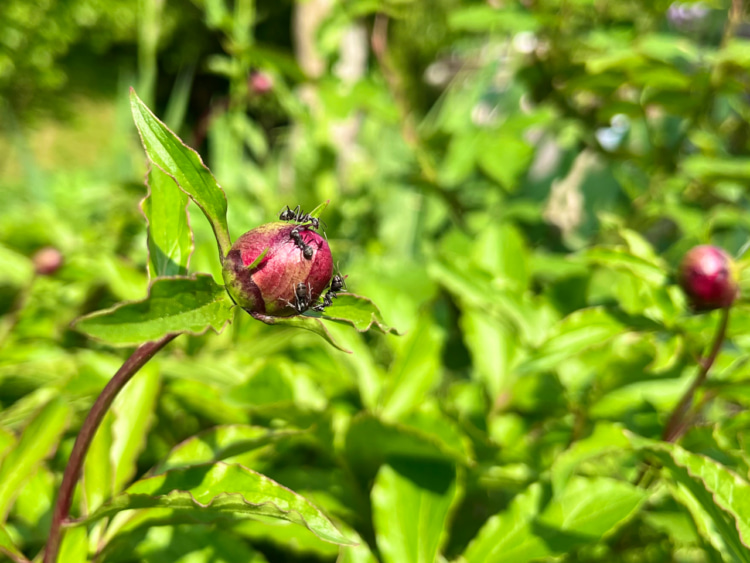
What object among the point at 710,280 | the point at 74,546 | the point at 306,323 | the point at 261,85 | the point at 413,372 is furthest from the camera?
the point at 261,85

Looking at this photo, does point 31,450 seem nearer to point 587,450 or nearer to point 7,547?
point 7,547

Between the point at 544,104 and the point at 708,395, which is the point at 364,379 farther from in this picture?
the point at 544,104

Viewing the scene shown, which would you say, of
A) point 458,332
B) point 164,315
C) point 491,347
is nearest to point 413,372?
point 491,347

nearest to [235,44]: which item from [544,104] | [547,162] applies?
[544,104]

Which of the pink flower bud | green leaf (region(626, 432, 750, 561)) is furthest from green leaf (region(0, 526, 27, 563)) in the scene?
the pink flower bud

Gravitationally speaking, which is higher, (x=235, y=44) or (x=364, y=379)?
(x=235, y=44)

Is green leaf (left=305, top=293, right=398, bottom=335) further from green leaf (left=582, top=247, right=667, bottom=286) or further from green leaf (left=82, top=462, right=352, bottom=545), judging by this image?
green leaf (left=582, top=247, right=667, bottom=286)

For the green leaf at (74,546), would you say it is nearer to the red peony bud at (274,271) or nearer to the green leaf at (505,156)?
the red peony bud at (274,271)
